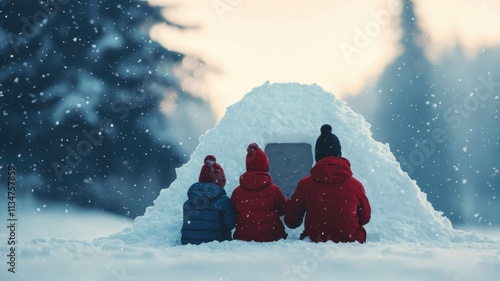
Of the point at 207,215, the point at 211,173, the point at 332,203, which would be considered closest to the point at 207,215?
the point at 207,215

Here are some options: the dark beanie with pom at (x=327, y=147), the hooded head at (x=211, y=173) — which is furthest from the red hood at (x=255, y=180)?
the dark beanie with pom at (x=327, y=147)

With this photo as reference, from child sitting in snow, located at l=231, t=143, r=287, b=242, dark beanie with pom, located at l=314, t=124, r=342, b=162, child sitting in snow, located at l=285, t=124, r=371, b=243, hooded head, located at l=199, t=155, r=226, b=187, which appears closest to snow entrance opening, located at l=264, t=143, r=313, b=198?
hooded head, located at l=199, t=155, r=226, b=187

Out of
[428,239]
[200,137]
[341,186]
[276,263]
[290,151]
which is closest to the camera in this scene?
[276,263]

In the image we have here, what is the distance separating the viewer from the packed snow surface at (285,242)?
3.50 meters

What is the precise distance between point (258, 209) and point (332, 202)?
A: 92 centimetres

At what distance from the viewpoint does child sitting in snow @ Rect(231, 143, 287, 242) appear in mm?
5230

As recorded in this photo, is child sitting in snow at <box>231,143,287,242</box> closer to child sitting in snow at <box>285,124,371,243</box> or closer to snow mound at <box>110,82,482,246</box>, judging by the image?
child sitting in snow at <box>285,124,371,243</box>

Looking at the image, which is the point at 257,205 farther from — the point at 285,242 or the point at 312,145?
the point at 312,145

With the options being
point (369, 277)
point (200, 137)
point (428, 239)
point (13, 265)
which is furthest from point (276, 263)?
point (200, 137)

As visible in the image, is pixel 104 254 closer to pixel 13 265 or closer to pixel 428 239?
pixel 13 265

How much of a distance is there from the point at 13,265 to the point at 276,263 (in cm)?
196

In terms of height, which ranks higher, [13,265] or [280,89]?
[280,89]

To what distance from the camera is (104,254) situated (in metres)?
3.82

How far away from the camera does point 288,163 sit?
7.35m
